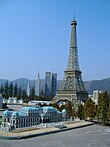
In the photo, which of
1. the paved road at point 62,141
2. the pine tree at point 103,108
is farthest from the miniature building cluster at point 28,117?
the pine tree at point 103,108

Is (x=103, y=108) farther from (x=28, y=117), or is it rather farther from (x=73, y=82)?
(x=73, y=82)

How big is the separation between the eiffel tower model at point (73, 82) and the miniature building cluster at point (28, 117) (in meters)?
15.0

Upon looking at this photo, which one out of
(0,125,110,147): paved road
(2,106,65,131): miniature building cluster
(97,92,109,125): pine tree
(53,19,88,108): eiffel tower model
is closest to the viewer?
(0,125,110,147): paved road

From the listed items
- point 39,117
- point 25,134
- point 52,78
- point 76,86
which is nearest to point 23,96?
point 76,86

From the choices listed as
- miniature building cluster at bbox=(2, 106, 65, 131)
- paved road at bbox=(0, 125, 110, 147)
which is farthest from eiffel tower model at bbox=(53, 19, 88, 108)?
paved road at bbox=(0, 125, 110, 147)

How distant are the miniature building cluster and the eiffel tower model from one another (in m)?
15.0

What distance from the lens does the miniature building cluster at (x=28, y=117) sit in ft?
71.5

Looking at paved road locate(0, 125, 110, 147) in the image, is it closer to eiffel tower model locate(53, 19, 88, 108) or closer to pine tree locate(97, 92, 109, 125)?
pine tree locate(97, 92, 109, 125)

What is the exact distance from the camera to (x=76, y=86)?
44406mm

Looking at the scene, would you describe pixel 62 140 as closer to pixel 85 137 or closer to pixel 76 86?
pixel 85 137

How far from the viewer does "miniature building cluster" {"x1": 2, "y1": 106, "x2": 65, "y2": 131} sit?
2178 cm

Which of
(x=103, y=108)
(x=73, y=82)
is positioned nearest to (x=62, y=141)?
(x=103, y=108)

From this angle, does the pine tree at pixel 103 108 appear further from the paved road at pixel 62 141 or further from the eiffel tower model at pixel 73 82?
the eiffel tower model at pixel 73 82

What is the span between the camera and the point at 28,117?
2366 centimetres
